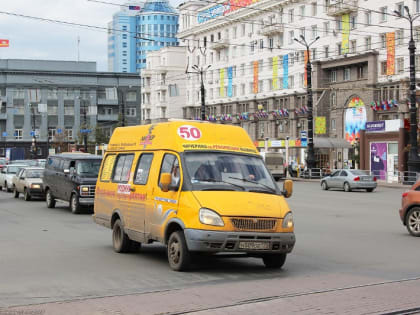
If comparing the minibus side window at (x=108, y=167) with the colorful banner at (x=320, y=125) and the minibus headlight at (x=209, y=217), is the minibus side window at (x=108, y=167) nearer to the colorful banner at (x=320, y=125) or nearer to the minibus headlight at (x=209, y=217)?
the minibus headlight at (x=209, y=217)

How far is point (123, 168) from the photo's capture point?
44.8 feet

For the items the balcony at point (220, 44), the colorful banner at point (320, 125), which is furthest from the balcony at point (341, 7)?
the balcony at point (220, 44)

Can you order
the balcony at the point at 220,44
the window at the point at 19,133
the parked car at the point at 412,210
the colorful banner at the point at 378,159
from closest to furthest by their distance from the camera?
the parked car at the point at 412,210
the colorful banner at the point at 378,159
the balcony at the point at 220,44
the window at the point at 19,133

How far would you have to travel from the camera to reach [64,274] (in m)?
10.8

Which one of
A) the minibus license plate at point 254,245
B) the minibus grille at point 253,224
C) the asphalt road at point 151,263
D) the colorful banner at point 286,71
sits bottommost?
the asphalt road at point 151,263

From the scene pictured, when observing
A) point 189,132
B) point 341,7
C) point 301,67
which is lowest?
point 189,132

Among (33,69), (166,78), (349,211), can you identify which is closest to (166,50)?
(166,78)

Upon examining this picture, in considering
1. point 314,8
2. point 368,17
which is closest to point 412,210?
point 368,17

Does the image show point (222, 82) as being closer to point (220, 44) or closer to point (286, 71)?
point (220, 44)

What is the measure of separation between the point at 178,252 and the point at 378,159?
43087mm

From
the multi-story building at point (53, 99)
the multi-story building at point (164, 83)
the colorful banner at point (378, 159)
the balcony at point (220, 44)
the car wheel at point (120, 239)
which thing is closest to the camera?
the car wheel at point (120, 239)

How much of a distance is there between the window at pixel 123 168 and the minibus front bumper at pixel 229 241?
9.72ft

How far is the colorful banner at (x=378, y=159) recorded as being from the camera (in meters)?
51.6

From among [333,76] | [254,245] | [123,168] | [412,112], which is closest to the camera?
[254,245]
